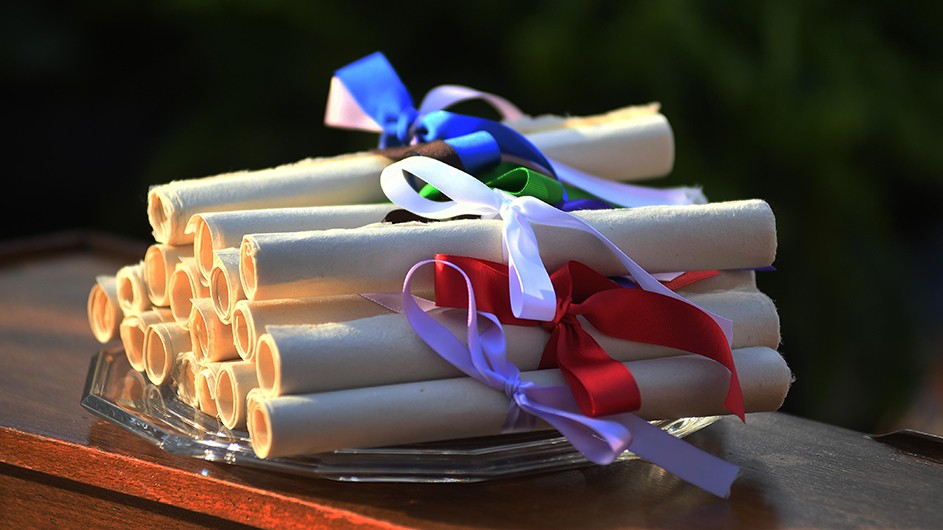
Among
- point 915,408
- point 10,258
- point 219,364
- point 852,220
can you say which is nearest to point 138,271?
point 219,364

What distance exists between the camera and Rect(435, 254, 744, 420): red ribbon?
462 mm

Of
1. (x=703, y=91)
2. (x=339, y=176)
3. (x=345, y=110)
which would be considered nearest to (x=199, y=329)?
(x=339, y=176)

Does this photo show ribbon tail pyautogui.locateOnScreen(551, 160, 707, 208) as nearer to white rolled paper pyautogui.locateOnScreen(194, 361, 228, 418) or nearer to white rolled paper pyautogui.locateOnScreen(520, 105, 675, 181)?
white rolled paper pyautogui.locateOnScreen(520, 105, 675, 181)

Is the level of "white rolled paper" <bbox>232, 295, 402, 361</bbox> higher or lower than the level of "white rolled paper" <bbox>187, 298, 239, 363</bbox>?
higher

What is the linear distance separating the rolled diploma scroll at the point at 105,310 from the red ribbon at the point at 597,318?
24 centimetres

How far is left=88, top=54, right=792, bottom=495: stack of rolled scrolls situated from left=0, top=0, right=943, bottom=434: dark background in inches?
33.5

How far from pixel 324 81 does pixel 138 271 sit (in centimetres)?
100

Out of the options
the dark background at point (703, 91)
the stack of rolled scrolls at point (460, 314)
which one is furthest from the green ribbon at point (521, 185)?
the dark background at point (703, 91)

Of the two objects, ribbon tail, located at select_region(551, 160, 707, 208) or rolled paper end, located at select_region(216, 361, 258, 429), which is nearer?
rolled paper end, located at select_region(216, 361, 258, 429)

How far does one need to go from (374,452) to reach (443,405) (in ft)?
0.13

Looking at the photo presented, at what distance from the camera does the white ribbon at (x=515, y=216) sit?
0.45 metres

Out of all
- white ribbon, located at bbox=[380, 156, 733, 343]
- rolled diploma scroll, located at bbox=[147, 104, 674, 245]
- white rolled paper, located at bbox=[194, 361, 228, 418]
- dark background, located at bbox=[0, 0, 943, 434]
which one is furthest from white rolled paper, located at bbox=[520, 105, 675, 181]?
dark background, located at bbox=[0, 0, 943, 434]

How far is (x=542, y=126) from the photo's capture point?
0.68 meters

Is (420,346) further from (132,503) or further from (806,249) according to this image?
(806,249)
